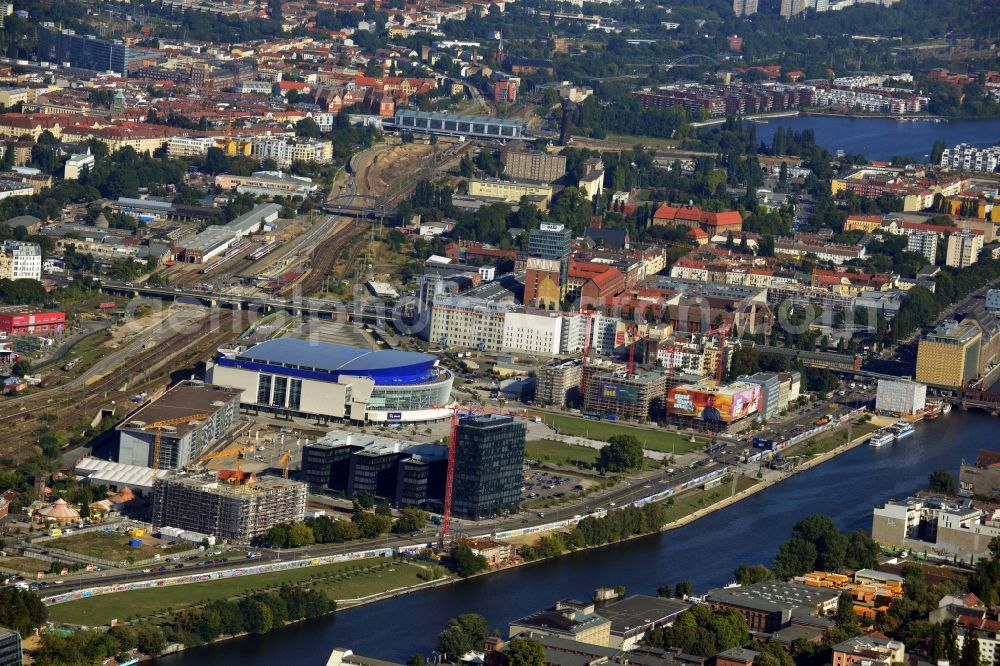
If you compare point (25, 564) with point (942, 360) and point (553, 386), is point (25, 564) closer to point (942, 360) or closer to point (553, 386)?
point (553, 386)

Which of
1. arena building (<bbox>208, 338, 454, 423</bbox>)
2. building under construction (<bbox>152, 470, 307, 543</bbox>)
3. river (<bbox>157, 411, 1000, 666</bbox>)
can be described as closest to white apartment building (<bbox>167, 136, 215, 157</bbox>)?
arena building (<bbox>208, 338, 454, 423</bbox>)

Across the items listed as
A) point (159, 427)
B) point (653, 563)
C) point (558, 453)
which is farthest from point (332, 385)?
point (653, 563)

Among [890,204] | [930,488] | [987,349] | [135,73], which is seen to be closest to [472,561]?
[930,488]

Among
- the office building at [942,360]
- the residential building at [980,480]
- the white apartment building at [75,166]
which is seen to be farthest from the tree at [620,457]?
the white apartment building at [75,166]

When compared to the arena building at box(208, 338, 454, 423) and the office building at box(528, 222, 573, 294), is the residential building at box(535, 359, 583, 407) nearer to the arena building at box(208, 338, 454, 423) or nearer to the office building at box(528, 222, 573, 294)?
the arena building at box(208, 338, 454, 423)

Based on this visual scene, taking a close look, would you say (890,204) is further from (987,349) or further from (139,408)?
(139,408)

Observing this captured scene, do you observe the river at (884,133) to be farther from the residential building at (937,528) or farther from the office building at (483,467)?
the office building at (483,467)
